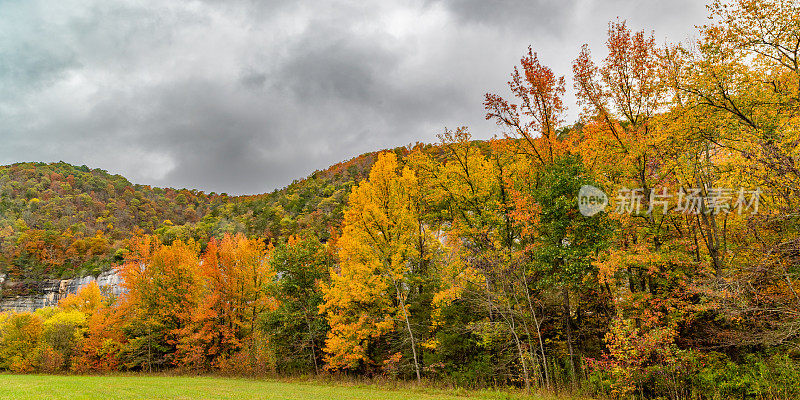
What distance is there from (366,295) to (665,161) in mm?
14170

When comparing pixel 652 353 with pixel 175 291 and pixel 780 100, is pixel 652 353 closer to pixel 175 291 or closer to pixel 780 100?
pixel 780 100

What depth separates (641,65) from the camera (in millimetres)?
15586

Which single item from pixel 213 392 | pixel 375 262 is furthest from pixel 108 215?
pixel 375 262

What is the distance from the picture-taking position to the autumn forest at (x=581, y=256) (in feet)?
38.5

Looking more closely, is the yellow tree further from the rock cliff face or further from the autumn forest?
the rock cliff face

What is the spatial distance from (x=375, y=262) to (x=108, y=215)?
102 m

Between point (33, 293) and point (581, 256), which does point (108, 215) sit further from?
point (581, 256)

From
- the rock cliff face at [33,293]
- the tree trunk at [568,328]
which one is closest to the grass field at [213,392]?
the tree trunk at [568,328]

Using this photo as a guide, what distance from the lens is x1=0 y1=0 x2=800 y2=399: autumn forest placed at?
38.5 feet

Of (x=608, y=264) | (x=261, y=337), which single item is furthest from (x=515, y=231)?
(x=261, y=337)

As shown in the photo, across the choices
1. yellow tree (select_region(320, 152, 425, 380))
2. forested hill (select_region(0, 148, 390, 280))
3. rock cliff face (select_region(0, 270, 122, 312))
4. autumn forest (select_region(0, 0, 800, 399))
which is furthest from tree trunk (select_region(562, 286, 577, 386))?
rock cliff face (select_region(0, 270, 122, 312))

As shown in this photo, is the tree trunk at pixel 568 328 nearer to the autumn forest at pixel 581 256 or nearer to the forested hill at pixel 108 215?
the autumn forest at pixel 581 256

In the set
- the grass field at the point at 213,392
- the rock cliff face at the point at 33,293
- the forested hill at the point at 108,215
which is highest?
the forested hill at the point at 108,215

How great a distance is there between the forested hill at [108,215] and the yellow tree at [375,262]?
31.5 m
